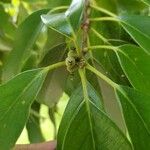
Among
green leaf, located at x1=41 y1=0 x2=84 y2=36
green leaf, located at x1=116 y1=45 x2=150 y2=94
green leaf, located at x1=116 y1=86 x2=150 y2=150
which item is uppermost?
green leaf, located at x1=41 y1=0 x2=84 y2=36

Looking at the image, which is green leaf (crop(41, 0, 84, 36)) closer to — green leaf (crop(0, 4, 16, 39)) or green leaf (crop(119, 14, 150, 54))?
green leaf (crop(119, 14, 150, 54))

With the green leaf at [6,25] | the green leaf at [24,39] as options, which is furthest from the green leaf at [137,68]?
the green leaf at [6,25]

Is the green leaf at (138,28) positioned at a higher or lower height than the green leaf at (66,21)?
lower

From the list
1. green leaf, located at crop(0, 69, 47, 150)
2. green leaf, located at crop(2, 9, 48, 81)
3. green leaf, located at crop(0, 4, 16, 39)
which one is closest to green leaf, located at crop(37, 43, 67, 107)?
green leaf, located at crop(2, 9, 48, 81)

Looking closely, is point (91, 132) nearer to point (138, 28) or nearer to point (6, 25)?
point (138, 28)

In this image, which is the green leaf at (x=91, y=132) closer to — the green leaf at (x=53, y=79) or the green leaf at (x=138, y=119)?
the green leaf at (x=138, y=119)

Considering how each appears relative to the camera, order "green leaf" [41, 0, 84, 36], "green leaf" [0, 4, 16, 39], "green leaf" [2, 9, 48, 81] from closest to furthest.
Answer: "green leaf" [41, 0, 84, 36], "green leaf" [2, 9, 48, 81], "green leaf" [0, 4, 16, 39]

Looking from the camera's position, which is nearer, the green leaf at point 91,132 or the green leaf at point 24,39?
the green leaf at point 91,132
